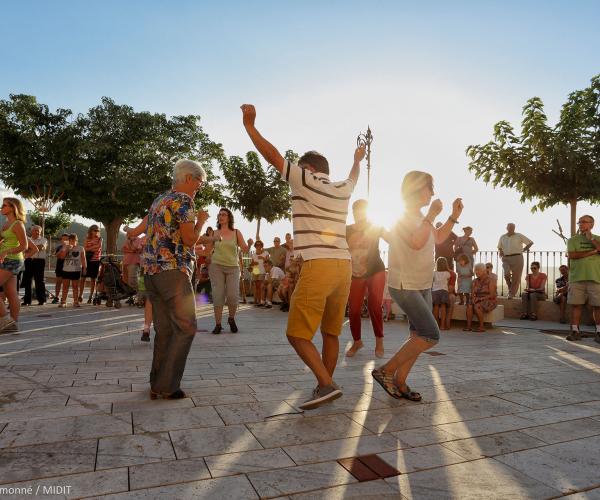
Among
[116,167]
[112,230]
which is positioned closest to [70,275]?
[116,167]

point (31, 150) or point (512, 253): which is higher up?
point (31, 150)

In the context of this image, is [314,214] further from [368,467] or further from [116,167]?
[116,167]

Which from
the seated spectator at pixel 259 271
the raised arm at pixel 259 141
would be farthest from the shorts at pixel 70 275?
the raised arm at pixel 259 141

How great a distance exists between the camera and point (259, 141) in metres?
3.08

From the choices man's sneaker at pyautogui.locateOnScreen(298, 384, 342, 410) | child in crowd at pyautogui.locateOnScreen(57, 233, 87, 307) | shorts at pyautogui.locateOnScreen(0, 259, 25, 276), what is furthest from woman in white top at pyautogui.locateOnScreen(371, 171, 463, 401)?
child in crowd at pyautogui.locateOnScreen(57, 233, 87, 307)

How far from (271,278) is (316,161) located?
9214mm

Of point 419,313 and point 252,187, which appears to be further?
point 252,187

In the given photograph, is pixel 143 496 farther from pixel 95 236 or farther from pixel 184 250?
pixel 95 236

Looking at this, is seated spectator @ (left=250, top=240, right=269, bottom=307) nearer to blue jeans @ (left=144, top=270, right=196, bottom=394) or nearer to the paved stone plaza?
the paved stone plaza

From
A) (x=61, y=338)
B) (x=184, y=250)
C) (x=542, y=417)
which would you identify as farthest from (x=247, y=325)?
(x=542, y=417)

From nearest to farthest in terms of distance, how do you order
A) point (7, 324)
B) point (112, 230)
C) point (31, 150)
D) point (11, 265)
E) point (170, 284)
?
point (170, 284)
point (7, 324)
point (11, 265)
point (31, 150)
point (112, 230)

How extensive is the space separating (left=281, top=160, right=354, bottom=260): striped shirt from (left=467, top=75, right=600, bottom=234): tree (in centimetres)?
1244

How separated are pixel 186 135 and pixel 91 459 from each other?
38.5 metres

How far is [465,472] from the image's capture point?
7.61 ft
